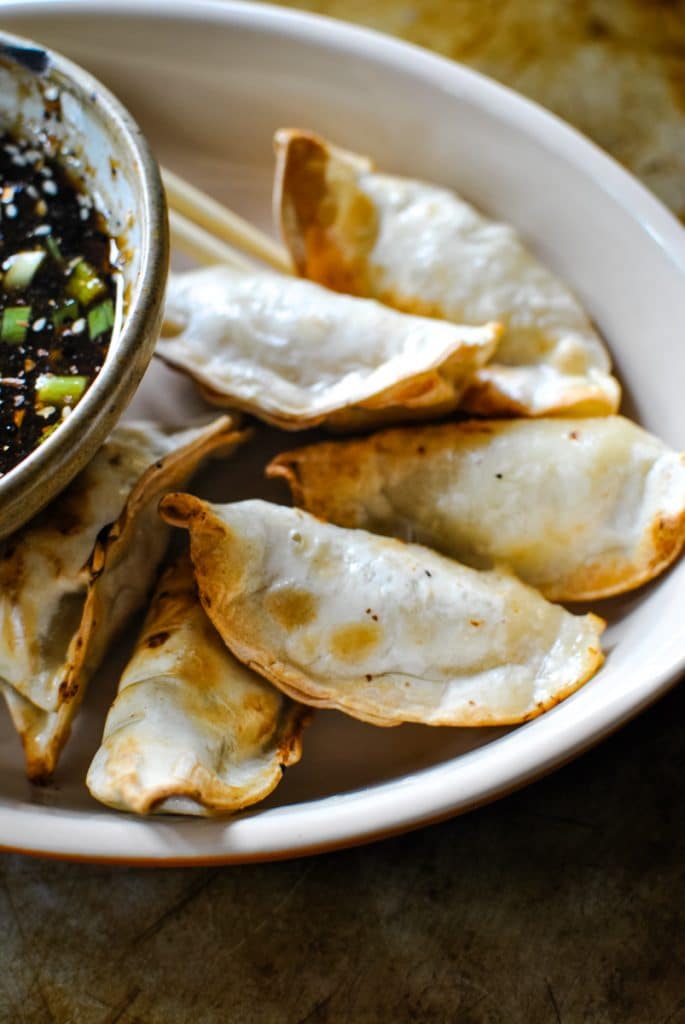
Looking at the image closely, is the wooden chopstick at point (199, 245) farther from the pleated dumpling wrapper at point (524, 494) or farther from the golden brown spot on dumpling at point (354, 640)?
the golden brown spot on dumpling at point (354, 640)

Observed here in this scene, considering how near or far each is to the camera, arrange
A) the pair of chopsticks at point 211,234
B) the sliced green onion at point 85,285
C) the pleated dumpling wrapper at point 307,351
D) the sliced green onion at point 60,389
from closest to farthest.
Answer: the sliced green onion at point 60,389
the sliced green onion at point 85,285
the pleated dumpling wrapper at point 307,351
the pair of chopsticks at point 211,234

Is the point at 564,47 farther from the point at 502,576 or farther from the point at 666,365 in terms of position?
the point at 502,576

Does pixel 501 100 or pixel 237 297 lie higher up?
pixel 501 100

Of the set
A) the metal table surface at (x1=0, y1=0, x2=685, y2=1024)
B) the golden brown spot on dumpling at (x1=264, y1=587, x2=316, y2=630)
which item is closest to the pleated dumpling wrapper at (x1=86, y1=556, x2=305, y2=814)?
the golden brown spot on dumpling at (x1=264, y1=587, x2=316, y2=630)

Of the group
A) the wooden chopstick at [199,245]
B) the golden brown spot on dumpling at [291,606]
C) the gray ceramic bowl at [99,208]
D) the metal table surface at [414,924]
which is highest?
the gray ceramic bowl at [99,208]

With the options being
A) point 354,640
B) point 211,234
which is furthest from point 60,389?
point 211,234

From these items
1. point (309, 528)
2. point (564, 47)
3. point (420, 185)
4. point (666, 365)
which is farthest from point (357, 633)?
point (564, 47)

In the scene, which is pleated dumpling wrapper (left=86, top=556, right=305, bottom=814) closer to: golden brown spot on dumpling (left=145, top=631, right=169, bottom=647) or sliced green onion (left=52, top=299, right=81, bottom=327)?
golden brown spot on dumpling (left=145, top=631, right=169, bottom=647)

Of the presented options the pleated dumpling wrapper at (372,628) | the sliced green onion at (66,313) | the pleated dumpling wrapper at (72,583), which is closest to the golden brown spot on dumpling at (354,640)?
the pleated dumpling wrapper at (372,628)
